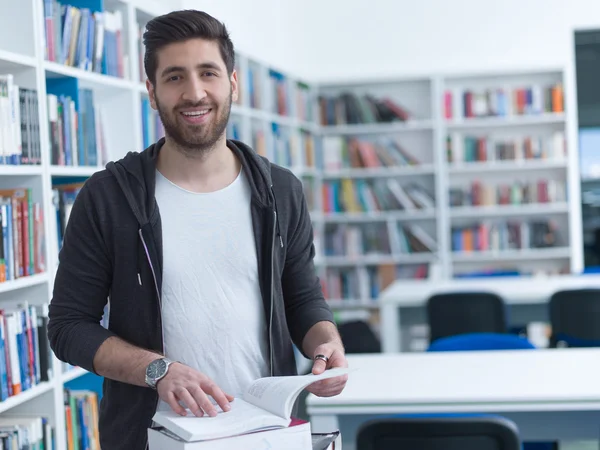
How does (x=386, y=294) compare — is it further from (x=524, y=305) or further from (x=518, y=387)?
(x=518, y=387)

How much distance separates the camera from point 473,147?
7562 millimetres

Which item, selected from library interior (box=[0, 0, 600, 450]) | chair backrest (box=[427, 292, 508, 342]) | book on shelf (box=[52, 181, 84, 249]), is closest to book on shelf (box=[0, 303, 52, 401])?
library interior (box=[0, 0, 600, 450])

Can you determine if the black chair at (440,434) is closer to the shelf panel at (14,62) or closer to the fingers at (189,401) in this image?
the fingers at (189,401)

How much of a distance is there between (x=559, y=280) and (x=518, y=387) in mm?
3136

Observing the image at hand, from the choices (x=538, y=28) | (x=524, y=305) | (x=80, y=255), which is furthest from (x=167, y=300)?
(x=538, y=28)

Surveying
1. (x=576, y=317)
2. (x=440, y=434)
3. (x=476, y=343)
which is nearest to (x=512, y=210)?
(x=576, y=317)

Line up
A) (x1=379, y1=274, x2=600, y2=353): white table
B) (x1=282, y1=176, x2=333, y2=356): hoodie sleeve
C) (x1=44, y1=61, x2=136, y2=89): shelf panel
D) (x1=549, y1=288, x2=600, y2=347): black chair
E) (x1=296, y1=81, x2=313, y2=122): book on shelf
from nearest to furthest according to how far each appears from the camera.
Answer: (x1=282, y1=176, x2=333, y2=356): hoodie sleeve, (x1=44, y1=61, x2=136, y2=89): shelf panel, (x1=549, y1=288, x2=600, y2=347): black chair, (x1=379, y1=274, x2=600, y2=353): white table, (x1=296, y1=81, x2=313, y2=122): book on shelf

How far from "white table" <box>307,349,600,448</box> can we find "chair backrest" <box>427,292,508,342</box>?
1.60 m

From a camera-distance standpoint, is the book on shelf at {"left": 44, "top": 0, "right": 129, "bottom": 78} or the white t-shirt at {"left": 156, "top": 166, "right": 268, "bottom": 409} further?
the book on shelf at {"left": 44, "top": 0, "right": 129, "bottom": 78}

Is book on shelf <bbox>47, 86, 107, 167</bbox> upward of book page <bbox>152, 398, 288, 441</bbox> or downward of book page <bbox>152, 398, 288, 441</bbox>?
upward

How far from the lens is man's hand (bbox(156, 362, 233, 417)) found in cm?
141

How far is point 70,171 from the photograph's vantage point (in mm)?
3201

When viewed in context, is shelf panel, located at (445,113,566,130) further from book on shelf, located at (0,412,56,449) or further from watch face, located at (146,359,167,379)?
watch face, located at (146,359,167,379)

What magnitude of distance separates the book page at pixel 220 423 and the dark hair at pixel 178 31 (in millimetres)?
662
